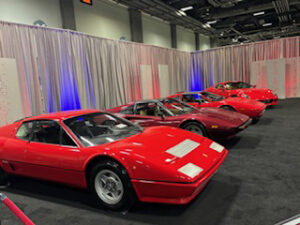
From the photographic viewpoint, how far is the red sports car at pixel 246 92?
27.0ft

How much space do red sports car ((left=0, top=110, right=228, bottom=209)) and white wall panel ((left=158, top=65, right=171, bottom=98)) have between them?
28.5ft

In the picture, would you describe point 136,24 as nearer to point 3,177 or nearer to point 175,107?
point 175,107

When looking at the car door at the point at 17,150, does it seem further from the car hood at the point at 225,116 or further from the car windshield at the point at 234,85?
the car windshield at the point at 234,85

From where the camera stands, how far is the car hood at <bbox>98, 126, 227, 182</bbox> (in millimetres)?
2031

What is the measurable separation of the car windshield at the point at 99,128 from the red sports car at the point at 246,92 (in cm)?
634

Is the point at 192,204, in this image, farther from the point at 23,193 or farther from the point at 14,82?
the point at 14,82

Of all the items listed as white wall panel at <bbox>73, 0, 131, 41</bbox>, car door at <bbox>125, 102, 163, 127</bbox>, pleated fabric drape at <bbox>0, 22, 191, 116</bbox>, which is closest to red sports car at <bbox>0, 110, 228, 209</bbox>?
car door at <bbox>125, 102, 163, 127</bbox>

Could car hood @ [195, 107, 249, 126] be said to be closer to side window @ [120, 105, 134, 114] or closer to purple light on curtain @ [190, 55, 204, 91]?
side window @ [120, 105, 134, 114]

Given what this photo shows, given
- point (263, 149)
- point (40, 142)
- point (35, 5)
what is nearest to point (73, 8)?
point (35, 5)

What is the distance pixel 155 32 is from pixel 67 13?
646 centimetres

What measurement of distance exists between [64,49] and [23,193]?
211 inches

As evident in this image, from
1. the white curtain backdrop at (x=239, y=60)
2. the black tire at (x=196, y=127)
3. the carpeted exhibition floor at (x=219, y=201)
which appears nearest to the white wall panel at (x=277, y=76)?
the white curtain backdrop at (x=239, y=60)

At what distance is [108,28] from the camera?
10477 millimetres

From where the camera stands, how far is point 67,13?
840 centimetres
